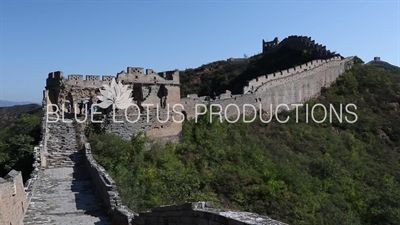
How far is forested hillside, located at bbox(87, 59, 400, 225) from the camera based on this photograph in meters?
14.4

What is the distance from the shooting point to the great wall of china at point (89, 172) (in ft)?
24.1

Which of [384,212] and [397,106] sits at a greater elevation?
[397,106]

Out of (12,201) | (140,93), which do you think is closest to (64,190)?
(12,201)

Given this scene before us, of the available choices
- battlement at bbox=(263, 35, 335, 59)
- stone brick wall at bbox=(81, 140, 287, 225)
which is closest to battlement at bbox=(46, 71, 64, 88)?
stone brick wall at bbox=(81, 140, 287, 225)

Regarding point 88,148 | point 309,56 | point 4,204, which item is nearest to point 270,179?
point 88,148

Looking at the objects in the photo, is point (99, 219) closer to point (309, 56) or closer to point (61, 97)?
point (61, 97)

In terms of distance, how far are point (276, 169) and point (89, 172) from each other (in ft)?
26.2

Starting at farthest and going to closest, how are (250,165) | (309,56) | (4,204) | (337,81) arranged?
1. (309,56)
2. (337,81)
3. (250,165)
4. (4,204)

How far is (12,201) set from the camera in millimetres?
8859

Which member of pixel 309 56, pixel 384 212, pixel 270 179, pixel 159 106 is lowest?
pixel 384 212

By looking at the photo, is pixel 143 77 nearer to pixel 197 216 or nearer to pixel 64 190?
pixel 64 190

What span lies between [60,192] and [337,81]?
2629 centimetres

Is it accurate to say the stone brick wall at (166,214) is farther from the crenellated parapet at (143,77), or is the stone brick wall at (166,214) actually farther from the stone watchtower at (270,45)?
the stone watchtower at (270,45)

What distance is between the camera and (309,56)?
Result: 120 feet
